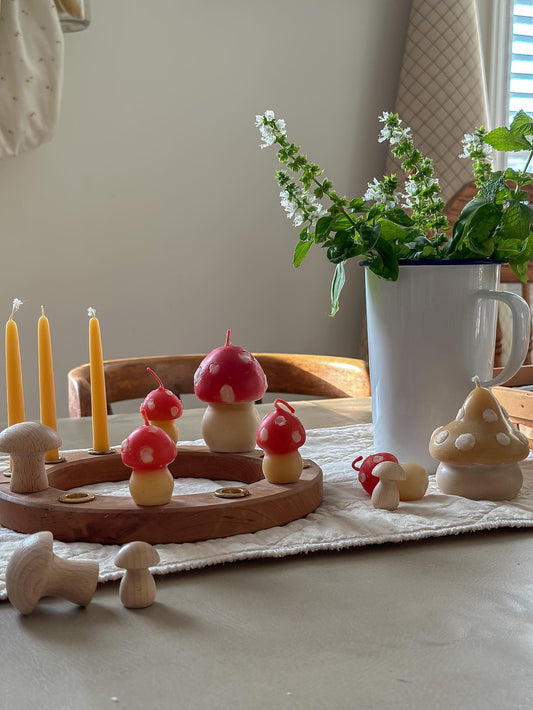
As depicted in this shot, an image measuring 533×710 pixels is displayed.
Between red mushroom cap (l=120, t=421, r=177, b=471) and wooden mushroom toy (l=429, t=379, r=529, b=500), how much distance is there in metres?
0.24

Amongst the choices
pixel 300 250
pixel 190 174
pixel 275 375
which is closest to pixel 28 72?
pixel 190 174

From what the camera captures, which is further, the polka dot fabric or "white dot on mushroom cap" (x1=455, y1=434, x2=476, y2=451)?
the polka dot fabric

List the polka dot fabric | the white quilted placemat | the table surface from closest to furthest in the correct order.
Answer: the table surface
the white quilted placemat
the polka dot fabric

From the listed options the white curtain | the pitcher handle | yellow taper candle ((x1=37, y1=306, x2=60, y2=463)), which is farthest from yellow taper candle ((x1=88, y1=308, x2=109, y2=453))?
the white curtain

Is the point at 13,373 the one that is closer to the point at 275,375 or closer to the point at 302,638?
the point at 302,638

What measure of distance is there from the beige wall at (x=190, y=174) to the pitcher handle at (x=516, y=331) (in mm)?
1546

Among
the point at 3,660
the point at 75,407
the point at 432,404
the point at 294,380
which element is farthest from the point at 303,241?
the point at 294,380

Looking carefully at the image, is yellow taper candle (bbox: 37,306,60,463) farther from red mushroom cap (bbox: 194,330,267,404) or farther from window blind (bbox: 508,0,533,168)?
window blind (bbox: 508,0,533,168)

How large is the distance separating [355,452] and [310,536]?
278 millimetres

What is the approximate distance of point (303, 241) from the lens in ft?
2.45

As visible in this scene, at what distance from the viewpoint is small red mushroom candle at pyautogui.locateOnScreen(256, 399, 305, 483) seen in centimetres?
62

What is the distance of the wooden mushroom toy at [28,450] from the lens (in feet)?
1.89

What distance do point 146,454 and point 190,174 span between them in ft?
5.73

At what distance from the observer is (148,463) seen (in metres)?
0.55
